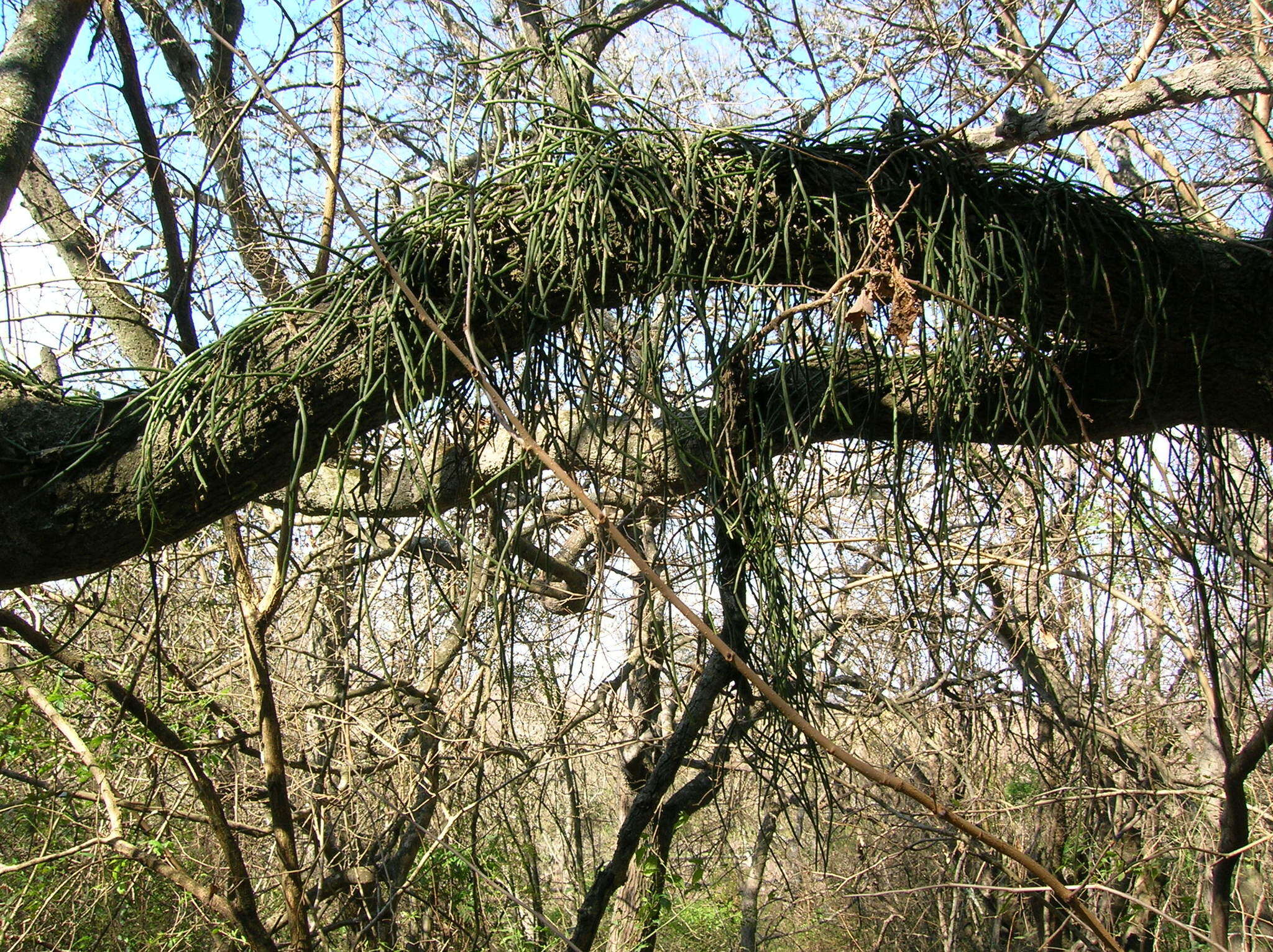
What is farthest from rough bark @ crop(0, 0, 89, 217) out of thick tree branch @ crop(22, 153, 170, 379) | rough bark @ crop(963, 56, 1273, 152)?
rough bark @ crop(963, 56, 1273, 152)

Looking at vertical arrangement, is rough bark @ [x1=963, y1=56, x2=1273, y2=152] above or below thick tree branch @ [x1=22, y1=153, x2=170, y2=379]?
above

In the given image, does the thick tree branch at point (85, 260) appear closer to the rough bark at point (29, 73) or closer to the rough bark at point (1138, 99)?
the rough bark at point (29, 73)

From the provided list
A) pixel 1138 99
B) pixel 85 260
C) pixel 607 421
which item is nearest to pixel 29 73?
pixel 85 260

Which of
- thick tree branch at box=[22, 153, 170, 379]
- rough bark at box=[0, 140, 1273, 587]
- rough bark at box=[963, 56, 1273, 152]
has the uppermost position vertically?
rough bark at box=[963, 56, 1273, 152]

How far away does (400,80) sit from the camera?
12.0 ft

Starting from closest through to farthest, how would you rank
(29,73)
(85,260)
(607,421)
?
A: (607,421), (29,73), (85,260)

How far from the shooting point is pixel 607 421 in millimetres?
1114

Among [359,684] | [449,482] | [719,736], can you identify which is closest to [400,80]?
[359,684]

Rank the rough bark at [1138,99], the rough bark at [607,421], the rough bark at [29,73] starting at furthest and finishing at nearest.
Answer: the rough bark at [1138,99] < the rough bark at [29,73] < the rough bark at [607,421]

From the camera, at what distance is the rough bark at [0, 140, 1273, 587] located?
43.1 inches

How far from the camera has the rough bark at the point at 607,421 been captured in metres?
1.10

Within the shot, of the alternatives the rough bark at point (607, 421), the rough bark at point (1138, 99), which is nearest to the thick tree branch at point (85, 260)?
the rough bark at point (607, 421)

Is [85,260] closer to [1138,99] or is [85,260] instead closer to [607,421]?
[607,421]

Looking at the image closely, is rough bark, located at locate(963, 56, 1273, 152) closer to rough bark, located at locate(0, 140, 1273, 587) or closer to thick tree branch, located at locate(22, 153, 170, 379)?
rough bark, located at locate(0, 140, 1273, 587)
